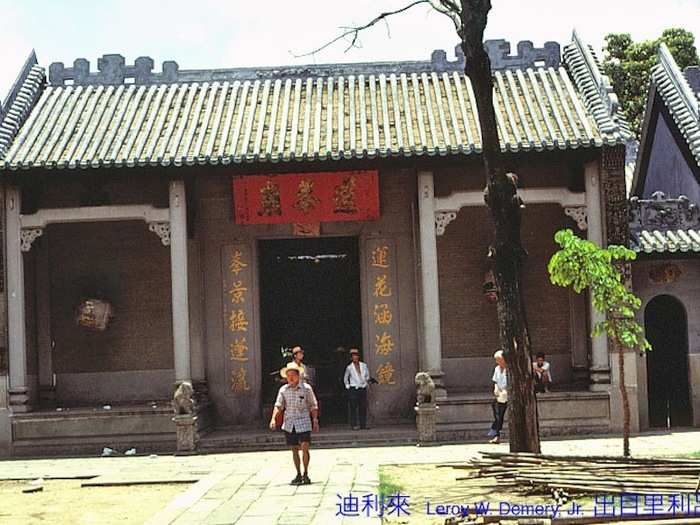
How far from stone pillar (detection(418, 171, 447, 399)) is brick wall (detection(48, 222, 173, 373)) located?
14.5 feet

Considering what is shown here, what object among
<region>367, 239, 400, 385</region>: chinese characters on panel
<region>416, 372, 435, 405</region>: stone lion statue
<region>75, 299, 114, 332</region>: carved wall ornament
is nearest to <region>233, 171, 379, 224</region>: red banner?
<region>367, 239, 400, 385</region>: chinese characters on panel

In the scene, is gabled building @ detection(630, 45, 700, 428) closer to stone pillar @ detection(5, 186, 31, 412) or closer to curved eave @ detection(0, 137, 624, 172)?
curved eave @ detection(0, 137, 624, 172)

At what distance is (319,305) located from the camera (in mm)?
18938

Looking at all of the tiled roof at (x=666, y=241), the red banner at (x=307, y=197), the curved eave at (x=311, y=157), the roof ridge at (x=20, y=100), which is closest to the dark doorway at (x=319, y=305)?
the red banner at (x=307, y=197)

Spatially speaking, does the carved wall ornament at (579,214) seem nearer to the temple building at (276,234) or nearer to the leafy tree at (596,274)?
the temple building at (276,234)

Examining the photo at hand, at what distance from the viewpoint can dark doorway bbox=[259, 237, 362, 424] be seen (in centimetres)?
1867

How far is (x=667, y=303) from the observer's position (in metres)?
17.1

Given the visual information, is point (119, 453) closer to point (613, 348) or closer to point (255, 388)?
point (255, 388)

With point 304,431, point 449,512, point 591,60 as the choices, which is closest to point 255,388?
point 304,431

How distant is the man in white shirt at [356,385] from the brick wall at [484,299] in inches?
63.9

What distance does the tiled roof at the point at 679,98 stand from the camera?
17.5 meters

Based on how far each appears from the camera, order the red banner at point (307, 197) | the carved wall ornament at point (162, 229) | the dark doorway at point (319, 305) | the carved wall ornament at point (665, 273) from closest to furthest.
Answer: the carved wall ornament at point (162, 229) → the carved wall ornament at point (665, 273) → the red banner at point (307, 197) → the dark doorway at point (319, 305)

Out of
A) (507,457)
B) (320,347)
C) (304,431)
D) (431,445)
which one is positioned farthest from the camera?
(320,347)

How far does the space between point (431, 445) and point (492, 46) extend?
7379 mm
